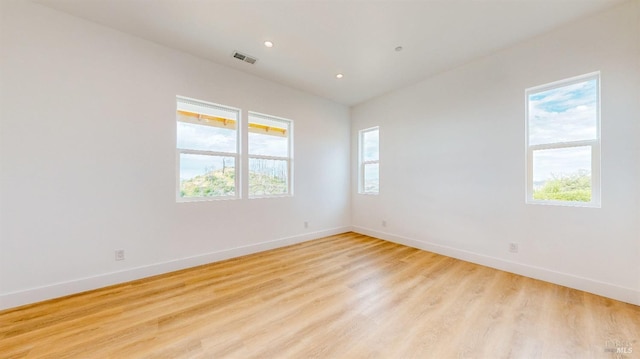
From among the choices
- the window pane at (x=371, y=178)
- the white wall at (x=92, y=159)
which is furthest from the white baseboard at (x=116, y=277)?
the window pane at (x=371, y=178)

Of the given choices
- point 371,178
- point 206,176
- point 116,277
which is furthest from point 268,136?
point 116,277

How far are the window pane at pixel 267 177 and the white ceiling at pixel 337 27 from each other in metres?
1.51

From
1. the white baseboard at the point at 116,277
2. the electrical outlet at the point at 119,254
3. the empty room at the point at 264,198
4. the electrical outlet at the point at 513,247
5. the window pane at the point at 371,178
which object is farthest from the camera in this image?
the window pane at the point at 371,178

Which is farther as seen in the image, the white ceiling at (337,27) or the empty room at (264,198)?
the white ceiling at (337,27)

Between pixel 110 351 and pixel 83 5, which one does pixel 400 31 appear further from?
pixel 110 351

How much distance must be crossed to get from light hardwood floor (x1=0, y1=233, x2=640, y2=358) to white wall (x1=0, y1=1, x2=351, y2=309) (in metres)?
0.35

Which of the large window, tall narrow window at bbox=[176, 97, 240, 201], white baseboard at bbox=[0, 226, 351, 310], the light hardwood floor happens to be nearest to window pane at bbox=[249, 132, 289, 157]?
Result: tall narrow window at bbox=[176, 97, 240, 201]

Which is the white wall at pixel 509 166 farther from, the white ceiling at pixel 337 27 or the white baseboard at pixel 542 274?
the white ceiling at pixel 337 27

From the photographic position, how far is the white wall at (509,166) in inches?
87.0

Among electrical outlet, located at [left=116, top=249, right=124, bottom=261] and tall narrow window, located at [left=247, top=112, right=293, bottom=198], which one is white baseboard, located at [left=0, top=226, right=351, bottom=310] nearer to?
electrical outlet, located at [left=116, top=249, right=124, bottom=261]

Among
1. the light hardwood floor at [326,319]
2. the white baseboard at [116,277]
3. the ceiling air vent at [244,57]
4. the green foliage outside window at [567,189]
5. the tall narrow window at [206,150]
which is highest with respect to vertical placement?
the ceiling air vent at [244,57]

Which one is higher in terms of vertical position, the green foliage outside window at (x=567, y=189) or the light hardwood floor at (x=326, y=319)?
the green foliage outside window at (x=567, y=189)

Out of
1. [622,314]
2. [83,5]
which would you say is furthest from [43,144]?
[622,314]

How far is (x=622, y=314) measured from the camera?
197 cm
